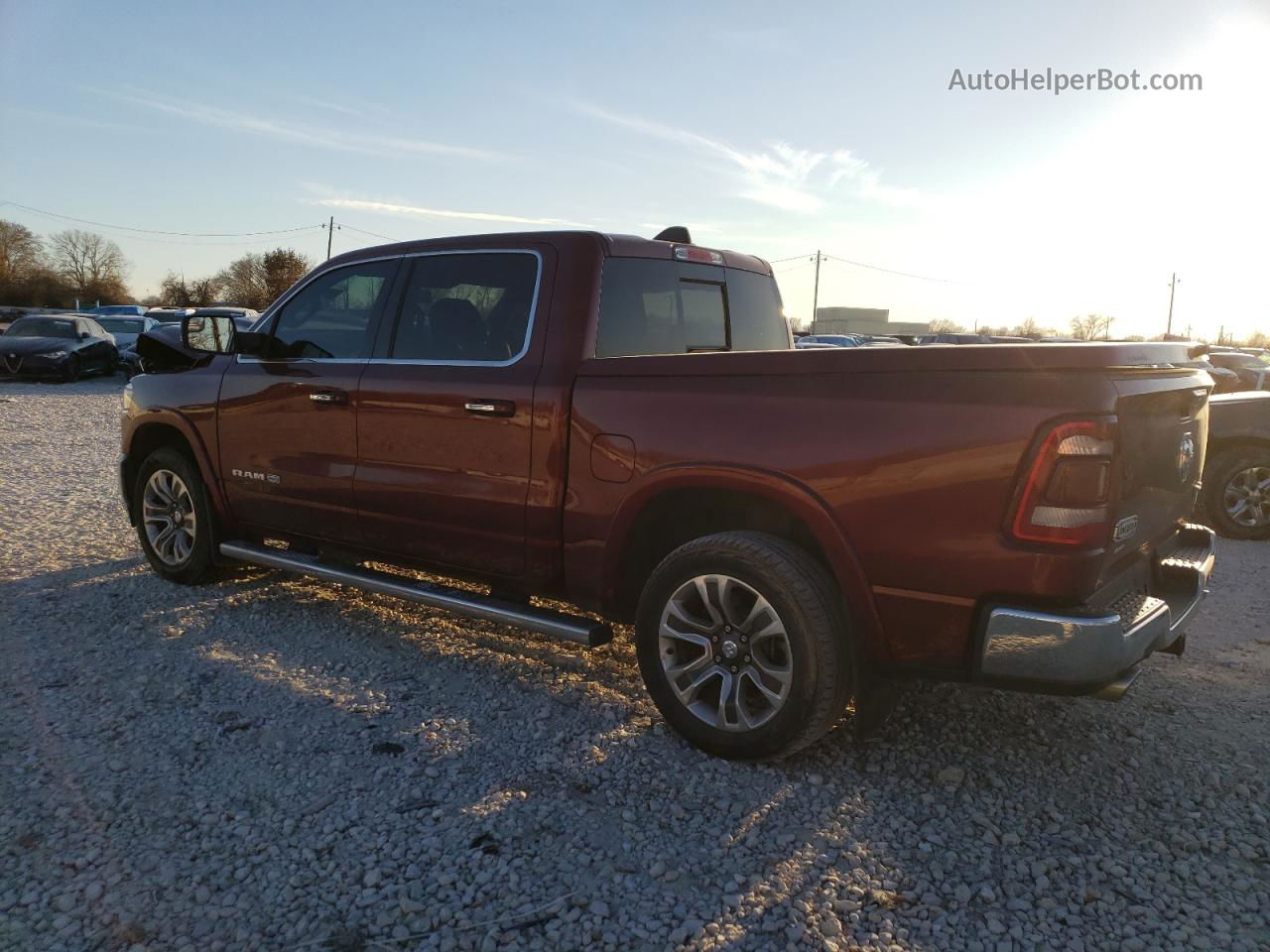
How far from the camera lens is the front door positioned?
4.49m

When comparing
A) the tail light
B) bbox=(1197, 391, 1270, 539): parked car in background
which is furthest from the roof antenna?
bbox=(1197, 391, 1270, 539): parked car in background

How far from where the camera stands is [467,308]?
414 cm

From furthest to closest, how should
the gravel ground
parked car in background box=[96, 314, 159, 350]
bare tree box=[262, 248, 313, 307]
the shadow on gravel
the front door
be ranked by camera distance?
bare tree box=[262, 248, 313, 307] < parked car in background box=[96, 314, 159, 350] < the front door < the shadow on gravel < the gravel ground

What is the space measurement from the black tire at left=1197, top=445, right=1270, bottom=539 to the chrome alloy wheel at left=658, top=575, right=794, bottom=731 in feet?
19.8

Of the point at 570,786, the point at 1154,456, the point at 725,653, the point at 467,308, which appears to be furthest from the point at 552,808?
the point at 1154,456

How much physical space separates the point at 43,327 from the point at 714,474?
942 inches

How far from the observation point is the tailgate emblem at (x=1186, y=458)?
3.33m

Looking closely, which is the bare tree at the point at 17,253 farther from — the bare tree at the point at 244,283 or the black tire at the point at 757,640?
the black tire at the point at 757,640

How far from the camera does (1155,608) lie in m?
3.00

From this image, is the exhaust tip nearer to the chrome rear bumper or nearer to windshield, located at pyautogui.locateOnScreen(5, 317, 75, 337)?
the chrome rear bumper

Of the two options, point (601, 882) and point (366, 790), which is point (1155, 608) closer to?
point (601, 882)

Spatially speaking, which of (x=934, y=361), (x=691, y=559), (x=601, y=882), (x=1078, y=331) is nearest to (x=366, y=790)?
(x=601, y=882)

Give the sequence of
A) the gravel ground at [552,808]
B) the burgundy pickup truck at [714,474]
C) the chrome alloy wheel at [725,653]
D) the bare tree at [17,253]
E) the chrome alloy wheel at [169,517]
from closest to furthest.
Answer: the gravel ground at [552,808] → the burgundy pickup truck at [714,474] → the chrome alloy wheel at [725,653] → the chrome alloy wheel at [169,517] → the bare tree at [17,253]

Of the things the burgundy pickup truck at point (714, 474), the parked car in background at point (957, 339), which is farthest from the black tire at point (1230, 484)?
the parked car in background at point (957, 339)
